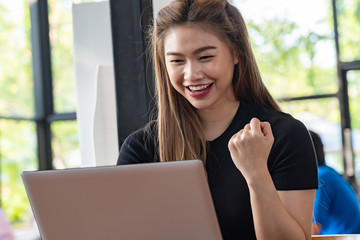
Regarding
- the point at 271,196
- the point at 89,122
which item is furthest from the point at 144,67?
the point at 271,196

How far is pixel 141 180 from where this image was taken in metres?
1.14

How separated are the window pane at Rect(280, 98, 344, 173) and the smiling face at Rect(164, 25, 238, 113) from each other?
9.86ft

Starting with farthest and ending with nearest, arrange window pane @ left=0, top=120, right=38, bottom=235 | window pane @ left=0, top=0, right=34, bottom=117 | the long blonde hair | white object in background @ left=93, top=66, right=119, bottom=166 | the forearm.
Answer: window pane @ left=0, top=0, right=34, bottom=117
window pane @ left=0, top=120, right=38, bottom=235
white object in background @ left=93, top=66, right=119, bottom=166
the long blonde hair
the forearm

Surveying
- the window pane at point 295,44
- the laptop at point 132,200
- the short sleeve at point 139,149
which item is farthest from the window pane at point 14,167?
the laptop at point 132,200

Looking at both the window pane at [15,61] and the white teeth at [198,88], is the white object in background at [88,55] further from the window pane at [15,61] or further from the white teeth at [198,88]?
the window pane at [15,61]

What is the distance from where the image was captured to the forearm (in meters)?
1.40

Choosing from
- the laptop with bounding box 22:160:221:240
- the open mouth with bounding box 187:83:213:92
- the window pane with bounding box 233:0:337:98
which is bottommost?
the laptop with bounding box 22:160:221:240

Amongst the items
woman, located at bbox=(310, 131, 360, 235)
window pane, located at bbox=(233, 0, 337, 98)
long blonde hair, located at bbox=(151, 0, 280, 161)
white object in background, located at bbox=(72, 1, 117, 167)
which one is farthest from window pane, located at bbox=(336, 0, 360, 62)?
long blonde hair, located at bbox=(151, 0, 280, 161)

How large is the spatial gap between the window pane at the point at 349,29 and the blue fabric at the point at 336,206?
2.04m

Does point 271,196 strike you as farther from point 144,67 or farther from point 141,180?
point 144,67

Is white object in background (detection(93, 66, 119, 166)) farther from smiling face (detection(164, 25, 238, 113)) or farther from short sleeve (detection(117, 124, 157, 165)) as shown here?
smiling face (detection(164, 25, 238, 113))

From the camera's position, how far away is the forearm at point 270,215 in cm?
140

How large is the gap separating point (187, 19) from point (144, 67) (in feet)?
1.35

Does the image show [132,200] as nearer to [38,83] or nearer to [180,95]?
[180,95]
